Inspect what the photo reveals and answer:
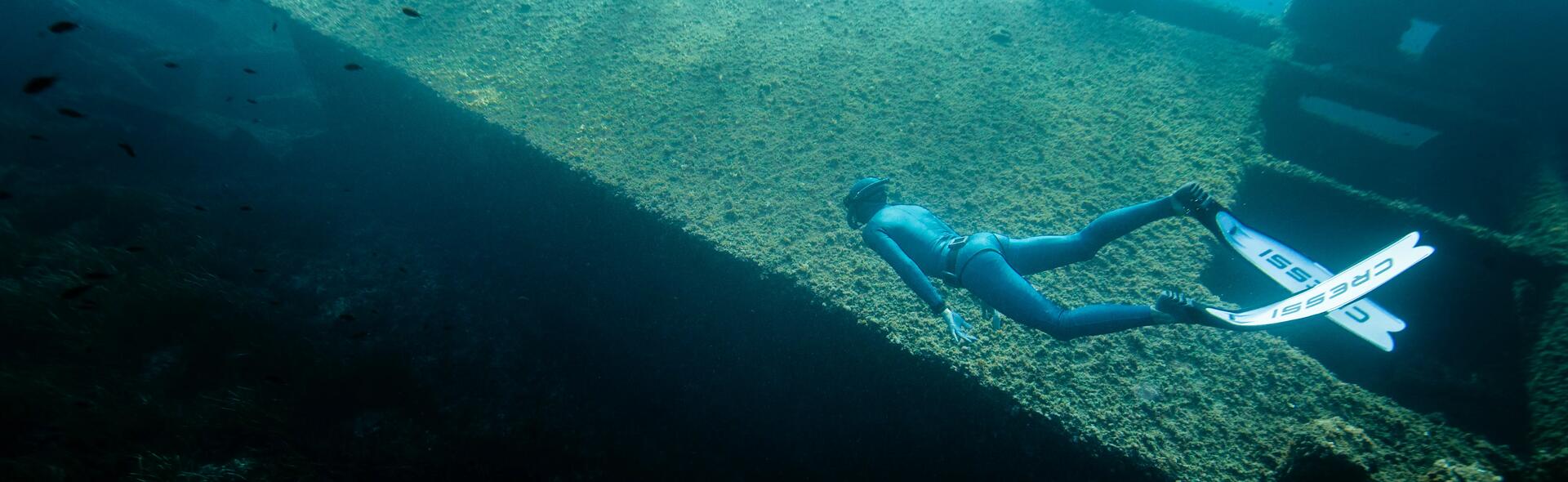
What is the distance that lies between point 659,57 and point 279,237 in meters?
4.43

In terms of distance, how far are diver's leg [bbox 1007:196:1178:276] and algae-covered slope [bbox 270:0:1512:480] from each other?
0.73ft

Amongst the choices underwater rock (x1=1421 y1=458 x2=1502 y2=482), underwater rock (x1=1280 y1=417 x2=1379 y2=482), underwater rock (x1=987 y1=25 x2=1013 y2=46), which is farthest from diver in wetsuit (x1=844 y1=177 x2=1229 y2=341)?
underwater rock (x1=987 y1=25 x2=1013 y2=46)

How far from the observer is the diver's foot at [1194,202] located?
102 inches

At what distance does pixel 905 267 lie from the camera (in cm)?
262

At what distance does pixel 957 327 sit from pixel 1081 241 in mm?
860

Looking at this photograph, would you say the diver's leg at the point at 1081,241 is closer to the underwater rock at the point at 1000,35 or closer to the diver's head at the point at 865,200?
the diver's head at the point at 865,200

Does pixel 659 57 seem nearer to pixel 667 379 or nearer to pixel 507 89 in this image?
pixel 507 89

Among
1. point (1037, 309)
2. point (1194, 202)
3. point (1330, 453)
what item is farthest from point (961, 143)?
point (1330, 453)

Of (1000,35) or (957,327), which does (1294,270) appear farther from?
(1000,35)

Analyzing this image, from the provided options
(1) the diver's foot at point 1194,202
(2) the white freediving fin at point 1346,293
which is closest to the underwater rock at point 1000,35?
(1) the diver's foot at point 1194,202

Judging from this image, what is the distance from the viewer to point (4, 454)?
9.55ft

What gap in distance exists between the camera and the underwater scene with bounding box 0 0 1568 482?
243cm

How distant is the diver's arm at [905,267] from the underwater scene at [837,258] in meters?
0.03

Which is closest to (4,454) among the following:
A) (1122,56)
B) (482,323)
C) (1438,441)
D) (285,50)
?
(482,323)
